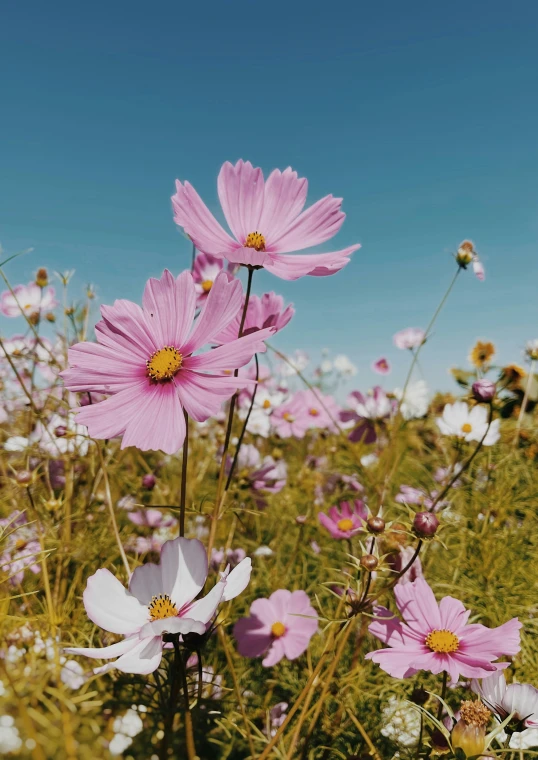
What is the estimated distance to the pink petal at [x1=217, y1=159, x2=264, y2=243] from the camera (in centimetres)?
51

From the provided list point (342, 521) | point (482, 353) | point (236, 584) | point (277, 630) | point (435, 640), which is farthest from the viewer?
point (482, 353)

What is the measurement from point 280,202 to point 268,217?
2 centimetres

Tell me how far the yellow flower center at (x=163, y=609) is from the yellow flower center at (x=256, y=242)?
1.07 ft

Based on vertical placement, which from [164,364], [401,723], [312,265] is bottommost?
[401,723]

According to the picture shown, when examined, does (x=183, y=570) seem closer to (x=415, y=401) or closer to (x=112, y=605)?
(x=112, y=605)

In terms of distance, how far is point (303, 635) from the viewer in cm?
74

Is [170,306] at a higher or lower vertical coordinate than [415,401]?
lower

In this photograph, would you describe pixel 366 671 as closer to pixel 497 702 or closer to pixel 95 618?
pixel 497 702

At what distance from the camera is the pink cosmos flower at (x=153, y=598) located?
14.0 inches

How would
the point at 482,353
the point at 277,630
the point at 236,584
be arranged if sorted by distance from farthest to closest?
1. the point at 482,353
2. the point at 277,630
3. the point at 236,584

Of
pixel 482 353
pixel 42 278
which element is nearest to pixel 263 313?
pixel 42 278

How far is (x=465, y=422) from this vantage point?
3.19 ft

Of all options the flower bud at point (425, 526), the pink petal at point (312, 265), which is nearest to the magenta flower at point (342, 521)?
the flower bud at point (425, 526)

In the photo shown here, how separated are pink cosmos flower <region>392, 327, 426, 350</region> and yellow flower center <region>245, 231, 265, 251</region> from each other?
3.41 feet
